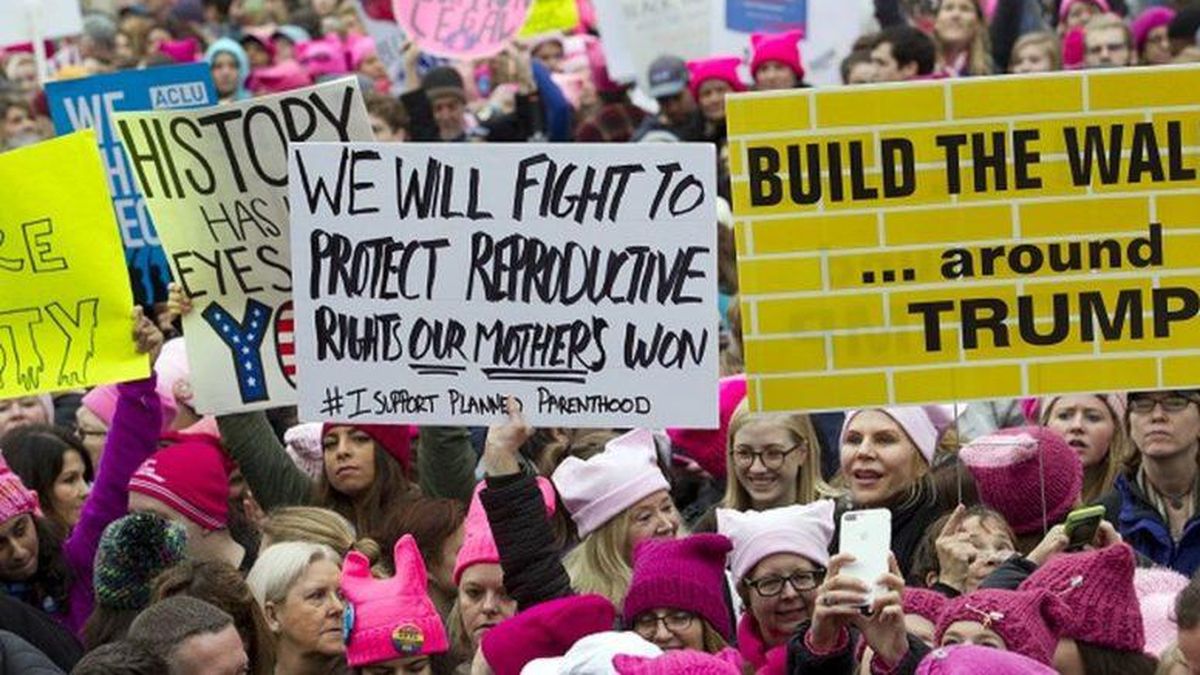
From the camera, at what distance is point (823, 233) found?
774 centimetres

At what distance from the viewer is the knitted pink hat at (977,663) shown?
6.22 m

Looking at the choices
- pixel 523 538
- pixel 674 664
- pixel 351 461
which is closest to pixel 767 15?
pixel 351 461

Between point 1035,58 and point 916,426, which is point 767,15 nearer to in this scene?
point 1035,58

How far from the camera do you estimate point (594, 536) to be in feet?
28.3

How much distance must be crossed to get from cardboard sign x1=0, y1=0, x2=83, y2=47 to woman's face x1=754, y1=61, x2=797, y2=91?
12.2 ft

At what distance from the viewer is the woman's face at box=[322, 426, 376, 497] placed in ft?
31.2

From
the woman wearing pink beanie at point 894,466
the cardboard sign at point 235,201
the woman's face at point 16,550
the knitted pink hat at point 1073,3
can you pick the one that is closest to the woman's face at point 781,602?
the woman wearing pink beanie at point 894,466

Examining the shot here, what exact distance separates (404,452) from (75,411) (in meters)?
2.87

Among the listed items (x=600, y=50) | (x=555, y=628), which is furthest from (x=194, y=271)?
(x=600, y=50)

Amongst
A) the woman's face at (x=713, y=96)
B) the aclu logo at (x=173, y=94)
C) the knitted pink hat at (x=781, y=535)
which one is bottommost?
the woman's face at (x=713, y=96)

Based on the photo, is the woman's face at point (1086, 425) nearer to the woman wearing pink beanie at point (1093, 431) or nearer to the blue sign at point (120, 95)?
the woman wearing pink beanie at point (1093, 431)

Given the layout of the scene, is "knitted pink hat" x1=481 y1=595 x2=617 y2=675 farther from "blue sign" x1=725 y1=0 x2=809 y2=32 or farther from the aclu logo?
"blue sign" x1=725 y1=0 x2=809 y2=32

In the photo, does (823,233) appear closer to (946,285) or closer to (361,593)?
(946,285)

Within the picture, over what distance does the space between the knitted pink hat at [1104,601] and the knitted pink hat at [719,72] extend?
8.93 meters
